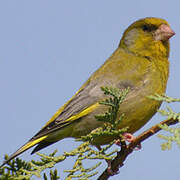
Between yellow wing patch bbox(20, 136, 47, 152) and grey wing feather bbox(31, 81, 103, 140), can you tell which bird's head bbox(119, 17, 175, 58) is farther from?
yellow wing patch bbox(20, 136, 47, 152)

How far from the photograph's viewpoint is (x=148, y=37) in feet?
16.6

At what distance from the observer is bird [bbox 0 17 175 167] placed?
4.00m

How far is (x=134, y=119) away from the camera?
397 centimetres

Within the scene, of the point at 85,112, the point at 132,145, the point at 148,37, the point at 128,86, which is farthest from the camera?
the point at 148,37

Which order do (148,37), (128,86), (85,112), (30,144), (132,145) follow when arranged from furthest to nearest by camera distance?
1. (148,37)
2. (128,86)
3. (85,112)
4. (30,144)
5. (132,145)

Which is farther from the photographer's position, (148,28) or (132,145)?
(148,28)

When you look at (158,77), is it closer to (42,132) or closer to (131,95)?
(131,95)

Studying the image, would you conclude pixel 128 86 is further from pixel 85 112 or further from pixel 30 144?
pixel 30 144

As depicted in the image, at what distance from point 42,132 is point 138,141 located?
1.72 metres

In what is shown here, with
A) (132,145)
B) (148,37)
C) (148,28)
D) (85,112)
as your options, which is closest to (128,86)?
(85,112)

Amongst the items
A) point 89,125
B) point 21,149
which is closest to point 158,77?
point 89,125

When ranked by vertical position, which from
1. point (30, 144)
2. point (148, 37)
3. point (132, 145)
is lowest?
point (132, 145)

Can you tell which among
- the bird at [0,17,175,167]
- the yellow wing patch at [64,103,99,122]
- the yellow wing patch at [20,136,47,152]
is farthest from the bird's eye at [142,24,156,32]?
the yellow wing patch at [20,136,47,152]

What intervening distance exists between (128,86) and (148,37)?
3.75ft
